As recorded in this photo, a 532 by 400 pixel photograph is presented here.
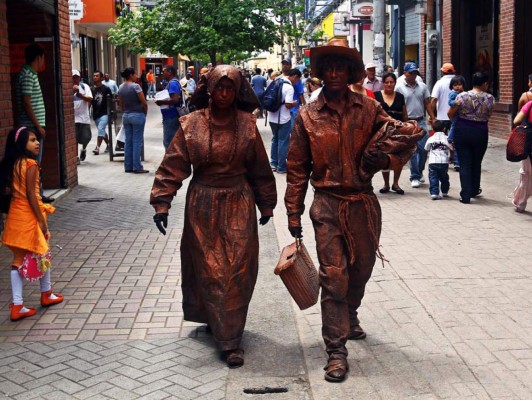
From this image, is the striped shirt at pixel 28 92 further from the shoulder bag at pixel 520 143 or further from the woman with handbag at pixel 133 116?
the shoulder bag at pixel 520 143

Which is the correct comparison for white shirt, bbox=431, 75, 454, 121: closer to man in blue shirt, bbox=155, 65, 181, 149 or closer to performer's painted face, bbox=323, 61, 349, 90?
man in blue shirt, bbox=155, 65, 181, 149

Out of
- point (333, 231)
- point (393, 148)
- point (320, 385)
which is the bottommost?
point (320, 385)

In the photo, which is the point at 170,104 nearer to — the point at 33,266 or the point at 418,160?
the point at 418,160

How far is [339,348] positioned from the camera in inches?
197

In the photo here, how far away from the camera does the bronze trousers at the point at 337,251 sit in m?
5.02

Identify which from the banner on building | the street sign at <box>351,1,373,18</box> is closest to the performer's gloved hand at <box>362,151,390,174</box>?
the street sign at <box>351,1,373,18</box>

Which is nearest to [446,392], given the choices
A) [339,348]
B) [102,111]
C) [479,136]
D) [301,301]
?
[339,348]

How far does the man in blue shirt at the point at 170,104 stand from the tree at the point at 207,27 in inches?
266

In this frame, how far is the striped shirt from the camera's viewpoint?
980cm

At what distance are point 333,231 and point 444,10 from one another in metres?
19.2

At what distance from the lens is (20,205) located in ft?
20.1

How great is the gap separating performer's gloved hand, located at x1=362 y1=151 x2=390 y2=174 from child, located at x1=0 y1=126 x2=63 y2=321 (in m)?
2.55

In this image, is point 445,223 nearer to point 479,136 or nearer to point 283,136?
point 479,136

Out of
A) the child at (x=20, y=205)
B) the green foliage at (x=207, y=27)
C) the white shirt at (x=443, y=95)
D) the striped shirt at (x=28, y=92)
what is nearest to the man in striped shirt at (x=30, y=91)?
the striped shirt at (x=28, y=92)
